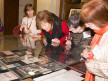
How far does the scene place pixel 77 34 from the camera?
278 centimetres

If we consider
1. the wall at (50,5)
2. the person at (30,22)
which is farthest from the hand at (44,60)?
the wall at (50,5)

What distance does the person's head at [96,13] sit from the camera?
1034mm

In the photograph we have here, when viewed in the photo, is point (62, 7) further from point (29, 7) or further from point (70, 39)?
point (70, 39)

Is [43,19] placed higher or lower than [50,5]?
lower

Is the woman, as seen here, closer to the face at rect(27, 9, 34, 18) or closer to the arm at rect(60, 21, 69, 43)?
the arm at rect(60, 21, 69, 43)

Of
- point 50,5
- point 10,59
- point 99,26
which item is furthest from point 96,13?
point 50,5

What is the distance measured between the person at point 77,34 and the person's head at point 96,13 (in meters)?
1.40

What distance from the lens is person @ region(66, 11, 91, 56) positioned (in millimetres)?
2517

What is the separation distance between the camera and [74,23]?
98.8 inches

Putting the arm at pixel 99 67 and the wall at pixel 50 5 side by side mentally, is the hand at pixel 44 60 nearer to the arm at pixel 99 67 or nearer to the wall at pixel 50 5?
the arm at pixel 99 67

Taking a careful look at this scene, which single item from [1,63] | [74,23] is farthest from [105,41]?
[74,23]

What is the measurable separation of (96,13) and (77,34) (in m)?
1.74

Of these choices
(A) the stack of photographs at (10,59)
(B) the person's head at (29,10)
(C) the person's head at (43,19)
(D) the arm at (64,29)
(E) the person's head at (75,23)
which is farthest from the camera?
(B) the person's head at (29,10)

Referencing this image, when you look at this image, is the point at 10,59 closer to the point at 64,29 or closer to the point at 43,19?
the point at 43,19
